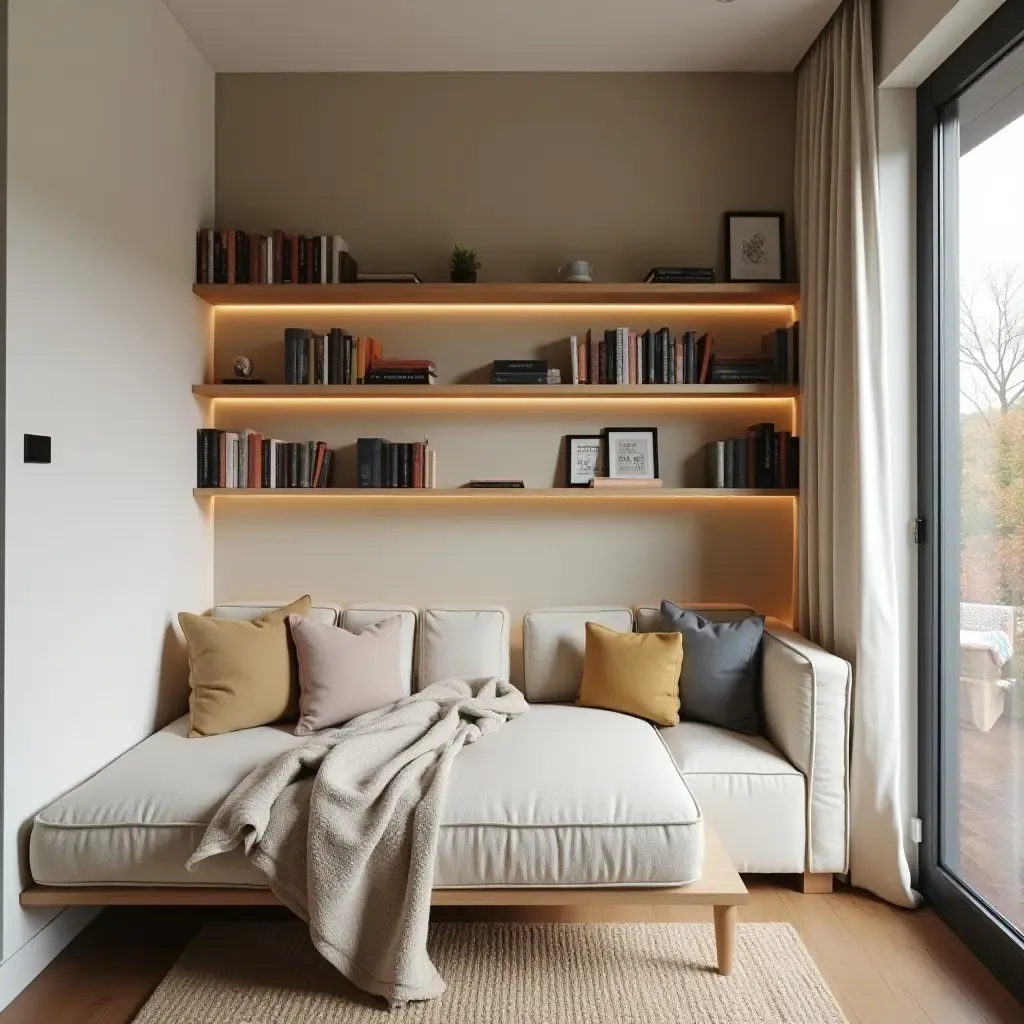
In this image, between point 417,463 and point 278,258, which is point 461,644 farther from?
point 278,258

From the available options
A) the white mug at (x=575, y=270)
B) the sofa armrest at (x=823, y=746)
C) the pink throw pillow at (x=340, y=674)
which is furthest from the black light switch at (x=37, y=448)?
the sofa armrest at (x=823, y=746)

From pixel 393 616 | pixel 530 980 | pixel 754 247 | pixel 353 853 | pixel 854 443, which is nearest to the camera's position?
pixel 353 853

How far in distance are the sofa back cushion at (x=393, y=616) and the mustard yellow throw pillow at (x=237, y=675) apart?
1.04 feet

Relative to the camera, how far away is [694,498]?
360cm

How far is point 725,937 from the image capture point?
230cm

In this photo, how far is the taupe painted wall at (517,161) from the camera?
3.61m

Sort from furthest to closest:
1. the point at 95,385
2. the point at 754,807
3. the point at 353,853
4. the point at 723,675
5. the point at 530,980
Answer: the point at 723,675 → the point at 754,807 → the point at 95,385 → the point at 530,980 → the point at 353,853

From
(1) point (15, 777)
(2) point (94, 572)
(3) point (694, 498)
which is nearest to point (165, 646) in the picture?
(2) point (94, 572)

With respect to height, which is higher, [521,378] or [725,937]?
[521,378]

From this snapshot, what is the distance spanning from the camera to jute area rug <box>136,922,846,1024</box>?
2141mm

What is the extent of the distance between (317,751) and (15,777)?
762 millimetres

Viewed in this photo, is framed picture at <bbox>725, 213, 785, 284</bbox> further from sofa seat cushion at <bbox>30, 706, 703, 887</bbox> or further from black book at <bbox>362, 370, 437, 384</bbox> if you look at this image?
sofa seat cushion at <bbox>30, 706, 703, 887</bbox>

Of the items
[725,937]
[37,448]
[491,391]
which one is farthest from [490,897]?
[491,391]

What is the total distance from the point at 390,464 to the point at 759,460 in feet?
4.82
